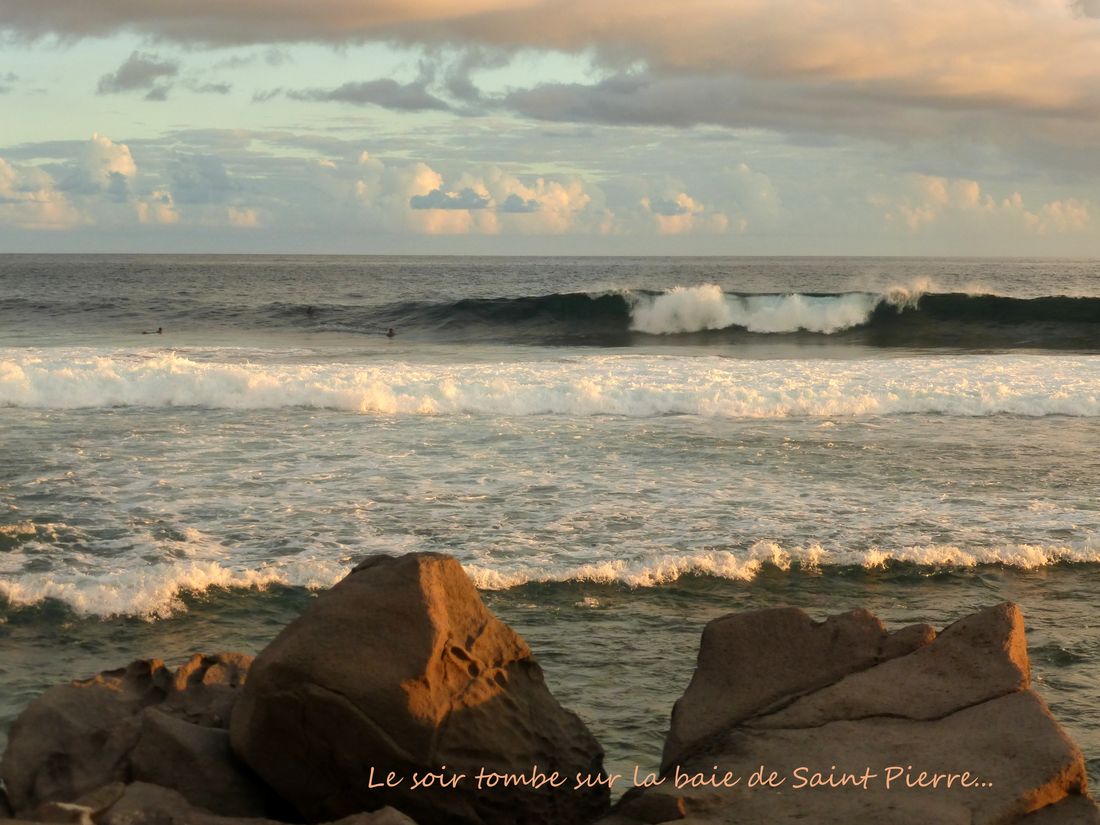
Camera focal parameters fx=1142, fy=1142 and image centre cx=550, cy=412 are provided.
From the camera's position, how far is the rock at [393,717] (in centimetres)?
414

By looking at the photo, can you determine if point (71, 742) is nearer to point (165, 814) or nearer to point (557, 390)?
point (165, 814)

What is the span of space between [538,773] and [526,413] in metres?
11.3

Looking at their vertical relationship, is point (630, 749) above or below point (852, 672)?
below

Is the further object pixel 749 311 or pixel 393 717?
pixel 749 311

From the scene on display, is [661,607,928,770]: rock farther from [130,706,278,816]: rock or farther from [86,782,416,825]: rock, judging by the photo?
[130,706,278,816]: rock

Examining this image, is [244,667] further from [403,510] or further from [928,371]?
[928,371]

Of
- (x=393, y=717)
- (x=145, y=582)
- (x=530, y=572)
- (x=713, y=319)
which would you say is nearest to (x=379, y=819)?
(x=393, y=717)

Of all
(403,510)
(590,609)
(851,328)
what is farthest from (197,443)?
(851,328)

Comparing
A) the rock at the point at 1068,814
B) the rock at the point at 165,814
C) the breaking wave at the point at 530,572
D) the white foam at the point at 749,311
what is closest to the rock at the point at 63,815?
the rock at the point at 165,814

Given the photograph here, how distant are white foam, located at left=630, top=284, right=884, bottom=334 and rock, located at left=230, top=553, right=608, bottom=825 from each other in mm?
32802

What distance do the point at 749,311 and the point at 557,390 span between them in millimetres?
22553

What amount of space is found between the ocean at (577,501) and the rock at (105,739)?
108 cm

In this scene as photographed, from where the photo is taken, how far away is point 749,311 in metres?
37.7

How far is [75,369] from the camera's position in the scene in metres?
18.0
